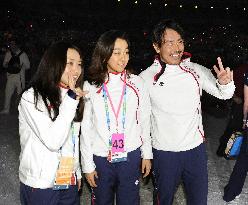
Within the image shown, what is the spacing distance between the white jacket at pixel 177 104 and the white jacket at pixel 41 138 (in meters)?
0.98

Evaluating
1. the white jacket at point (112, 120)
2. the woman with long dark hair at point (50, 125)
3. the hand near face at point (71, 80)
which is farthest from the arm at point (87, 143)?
the hand near face at point (71, 80)

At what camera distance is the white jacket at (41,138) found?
254 centimetres

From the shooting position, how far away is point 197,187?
136 inches

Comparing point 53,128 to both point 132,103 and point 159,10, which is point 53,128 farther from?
point 159,10

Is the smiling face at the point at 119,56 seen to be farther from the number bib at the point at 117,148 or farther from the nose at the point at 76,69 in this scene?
the number bib at the point at 117,148

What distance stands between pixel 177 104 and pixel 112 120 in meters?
0.59

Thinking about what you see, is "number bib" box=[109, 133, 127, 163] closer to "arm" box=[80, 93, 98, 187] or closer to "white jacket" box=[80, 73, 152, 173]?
"white jacket" box=[80, 73, 152, 173]

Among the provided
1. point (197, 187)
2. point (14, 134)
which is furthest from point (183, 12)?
point (197, 187)

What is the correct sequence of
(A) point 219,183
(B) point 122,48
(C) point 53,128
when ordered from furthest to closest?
(A) point 219,183 < (B) point 122,48 < (C) point 53,128

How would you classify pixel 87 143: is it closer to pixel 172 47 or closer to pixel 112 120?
pixel 112 120

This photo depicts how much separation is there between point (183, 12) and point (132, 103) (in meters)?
22.8

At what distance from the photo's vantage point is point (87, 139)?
125 inches

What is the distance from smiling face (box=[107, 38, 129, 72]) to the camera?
10.4ft

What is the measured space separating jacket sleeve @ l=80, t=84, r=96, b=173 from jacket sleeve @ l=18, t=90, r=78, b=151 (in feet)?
1.83
